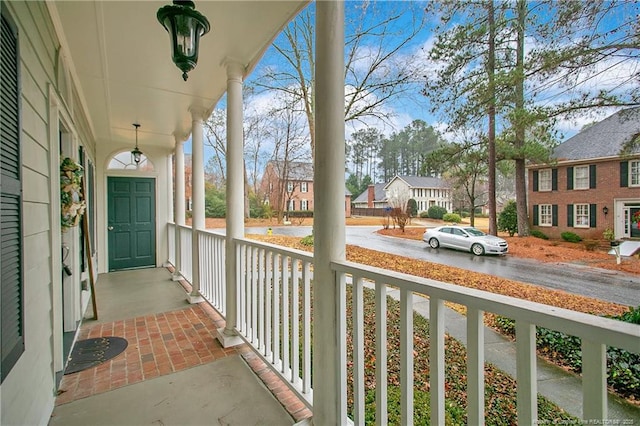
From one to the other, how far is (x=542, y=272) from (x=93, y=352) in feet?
11.3

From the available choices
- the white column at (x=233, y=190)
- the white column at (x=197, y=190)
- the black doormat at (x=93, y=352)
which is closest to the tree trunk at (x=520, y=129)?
the white column at (x=233, y=190)

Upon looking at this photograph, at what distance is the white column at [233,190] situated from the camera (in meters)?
2.78

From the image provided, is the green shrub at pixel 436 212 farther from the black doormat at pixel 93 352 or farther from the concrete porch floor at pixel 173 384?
the black doormat at pixel 93 352

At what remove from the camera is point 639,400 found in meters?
0.66

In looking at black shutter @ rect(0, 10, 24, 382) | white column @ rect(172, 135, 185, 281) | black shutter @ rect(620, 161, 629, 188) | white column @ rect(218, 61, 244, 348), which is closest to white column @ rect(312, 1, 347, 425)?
black shutter @ rect(620, 161, 629, 188)

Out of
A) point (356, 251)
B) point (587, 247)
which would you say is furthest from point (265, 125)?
point (587, 247)

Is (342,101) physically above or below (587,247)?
above

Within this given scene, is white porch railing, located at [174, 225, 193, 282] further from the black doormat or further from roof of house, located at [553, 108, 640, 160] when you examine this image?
roof of house, located at [553, 108, 640, 160]

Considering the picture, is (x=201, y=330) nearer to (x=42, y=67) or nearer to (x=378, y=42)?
(x=42, y=67)

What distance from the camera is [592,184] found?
74cm

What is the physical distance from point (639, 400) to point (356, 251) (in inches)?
41.4

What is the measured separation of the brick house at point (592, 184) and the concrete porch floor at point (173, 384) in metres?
1.81

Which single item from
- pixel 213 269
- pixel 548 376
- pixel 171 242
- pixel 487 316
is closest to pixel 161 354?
pixel 213 269

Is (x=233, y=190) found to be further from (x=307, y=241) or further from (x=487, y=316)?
(x=487, y=316)
